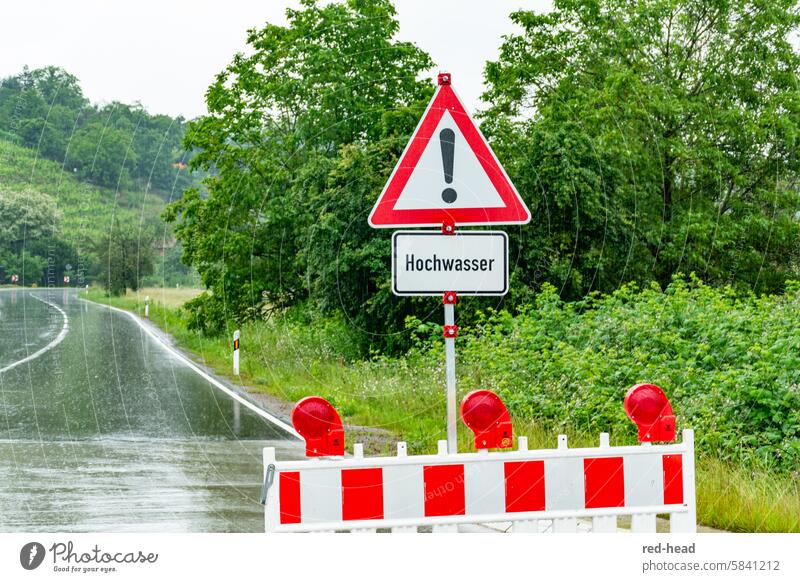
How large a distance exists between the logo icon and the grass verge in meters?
4.23

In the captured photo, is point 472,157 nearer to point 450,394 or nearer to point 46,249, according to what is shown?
point 450,394

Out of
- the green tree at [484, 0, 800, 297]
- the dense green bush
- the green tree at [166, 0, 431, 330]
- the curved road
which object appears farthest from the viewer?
the green tree at [484, 0, 800, 297]

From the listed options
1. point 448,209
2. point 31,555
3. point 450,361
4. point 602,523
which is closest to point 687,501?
point 602,523

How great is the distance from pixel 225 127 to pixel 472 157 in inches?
661

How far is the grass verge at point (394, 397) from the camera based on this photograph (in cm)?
747

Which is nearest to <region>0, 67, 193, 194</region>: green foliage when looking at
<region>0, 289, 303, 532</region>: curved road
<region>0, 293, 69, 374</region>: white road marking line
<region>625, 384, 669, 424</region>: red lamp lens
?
<region>0, 289, 303, 532</region>: curved road

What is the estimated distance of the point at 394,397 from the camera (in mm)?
13312

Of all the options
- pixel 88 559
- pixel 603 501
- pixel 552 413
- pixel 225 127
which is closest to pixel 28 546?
pixel 88 559

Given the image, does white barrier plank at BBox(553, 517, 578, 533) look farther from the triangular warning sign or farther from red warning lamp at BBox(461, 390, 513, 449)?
the triangular warning sign

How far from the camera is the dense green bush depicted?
962cm

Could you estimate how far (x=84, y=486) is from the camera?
9.19 m

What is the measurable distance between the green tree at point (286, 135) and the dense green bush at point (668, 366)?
4799 millimetres

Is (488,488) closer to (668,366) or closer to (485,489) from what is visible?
(485,489)

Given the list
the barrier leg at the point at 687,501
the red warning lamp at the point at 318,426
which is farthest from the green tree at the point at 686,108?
the red warning lamp at the point at 318,426
